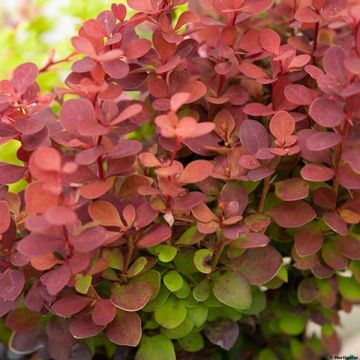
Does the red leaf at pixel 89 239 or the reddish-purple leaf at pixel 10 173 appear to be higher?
the reddish-purple leaf at pixel 10 173

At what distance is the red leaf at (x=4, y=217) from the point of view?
0.53m

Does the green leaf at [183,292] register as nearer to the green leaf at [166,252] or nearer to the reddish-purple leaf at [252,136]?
the green leaf at [166,252]

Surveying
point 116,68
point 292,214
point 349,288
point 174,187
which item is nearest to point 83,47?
point 116,68

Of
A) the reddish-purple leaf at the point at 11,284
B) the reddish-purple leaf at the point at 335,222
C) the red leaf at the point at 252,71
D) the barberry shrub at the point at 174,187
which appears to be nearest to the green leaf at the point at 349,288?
the barberry shrub at the point at 174,187

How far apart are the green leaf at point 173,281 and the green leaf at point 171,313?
0.03 m

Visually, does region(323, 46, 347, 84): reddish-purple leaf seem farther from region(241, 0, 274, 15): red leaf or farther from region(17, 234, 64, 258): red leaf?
region(17, 234, 64, 258): red leaf

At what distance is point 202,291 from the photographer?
1.91 feet

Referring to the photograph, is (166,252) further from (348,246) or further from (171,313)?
(348,246)

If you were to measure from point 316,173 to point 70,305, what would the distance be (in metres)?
0.26

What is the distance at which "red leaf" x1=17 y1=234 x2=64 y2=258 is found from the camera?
46 centimetres

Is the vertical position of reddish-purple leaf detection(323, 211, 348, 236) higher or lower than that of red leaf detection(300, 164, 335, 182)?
lower

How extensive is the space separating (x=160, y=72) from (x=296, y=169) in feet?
0.57

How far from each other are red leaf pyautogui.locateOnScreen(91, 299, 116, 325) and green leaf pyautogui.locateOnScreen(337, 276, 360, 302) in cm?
31

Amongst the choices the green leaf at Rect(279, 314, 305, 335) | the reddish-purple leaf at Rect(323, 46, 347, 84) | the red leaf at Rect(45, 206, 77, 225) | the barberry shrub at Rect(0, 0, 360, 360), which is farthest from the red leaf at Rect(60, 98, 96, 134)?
the green leaf at Rect(279, 314, 305, 335)
